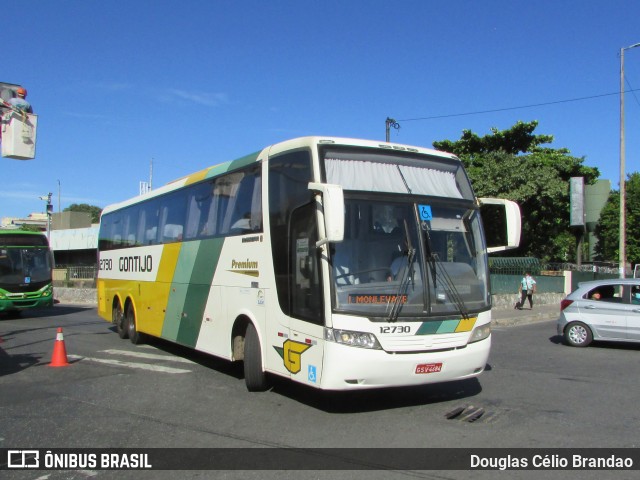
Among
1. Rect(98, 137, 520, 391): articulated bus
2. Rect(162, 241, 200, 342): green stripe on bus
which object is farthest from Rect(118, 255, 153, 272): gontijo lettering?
Rect(98, 137, 520, 391): articulated bus

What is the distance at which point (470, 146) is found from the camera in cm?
3206

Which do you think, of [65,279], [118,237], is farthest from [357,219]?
[65,279]

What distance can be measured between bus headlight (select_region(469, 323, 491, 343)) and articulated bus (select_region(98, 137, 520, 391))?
31mm

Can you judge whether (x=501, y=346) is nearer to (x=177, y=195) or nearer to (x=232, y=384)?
(x=232, y=384)

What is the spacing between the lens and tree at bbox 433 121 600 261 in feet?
91.0

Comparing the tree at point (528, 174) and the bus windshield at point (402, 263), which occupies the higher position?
the tree at point (528, 174)

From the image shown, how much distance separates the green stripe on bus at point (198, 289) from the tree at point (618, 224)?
3755 centimetres

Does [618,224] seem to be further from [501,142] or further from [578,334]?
[578,334]

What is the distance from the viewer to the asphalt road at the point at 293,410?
5816 millimetres

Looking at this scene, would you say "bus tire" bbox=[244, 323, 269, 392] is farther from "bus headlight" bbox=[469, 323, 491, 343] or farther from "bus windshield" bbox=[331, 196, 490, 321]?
"bus headlight" bbox=[469, 323, 491, 343]

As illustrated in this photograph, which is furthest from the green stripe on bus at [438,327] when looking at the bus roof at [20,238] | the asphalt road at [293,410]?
the bus roof at [20,238]

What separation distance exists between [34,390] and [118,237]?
22.3 ft

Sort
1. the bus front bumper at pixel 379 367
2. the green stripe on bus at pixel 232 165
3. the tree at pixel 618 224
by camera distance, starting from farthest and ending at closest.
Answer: the tree at pixel 618 224
the green stripe on bus at pixel 232 165
the bus front bumper at pixel 379 367

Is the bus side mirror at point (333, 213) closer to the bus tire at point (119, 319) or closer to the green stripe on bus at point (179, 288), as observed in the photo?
the green stripe on bus at point (179, 288)
